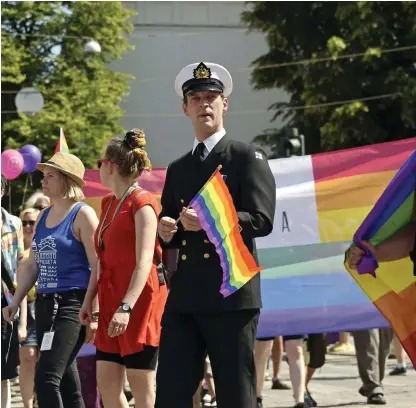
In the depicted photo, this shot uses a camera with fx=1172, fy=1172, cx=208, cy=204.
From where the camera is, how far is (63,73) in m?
41.1

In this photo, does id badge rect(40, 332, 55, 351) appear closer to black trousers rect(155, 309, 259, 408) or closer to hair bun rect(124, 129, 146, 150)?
hair bun rect(124, 129, 146, 150)

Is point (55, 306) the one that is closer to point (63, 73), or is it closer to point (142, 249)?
point (142, 249)

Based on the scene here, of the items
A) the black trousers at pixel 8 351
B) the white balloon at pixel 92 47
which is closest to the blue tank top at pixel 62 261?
the black trousers at pixel 8 351

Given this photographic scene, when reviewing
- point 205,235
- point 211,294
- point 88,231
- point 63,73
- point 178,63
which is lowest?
point 211,294

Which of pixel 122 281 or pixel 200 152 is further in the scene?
pixel 122 281

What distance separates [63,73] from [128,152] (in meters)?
35.3

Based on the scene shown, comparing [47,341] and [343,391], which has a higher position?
[47,341]

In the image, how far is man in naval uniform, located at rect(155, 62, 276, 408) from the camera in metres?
5.17

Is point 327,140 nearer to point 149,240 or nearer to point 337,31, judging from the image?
point 337,31

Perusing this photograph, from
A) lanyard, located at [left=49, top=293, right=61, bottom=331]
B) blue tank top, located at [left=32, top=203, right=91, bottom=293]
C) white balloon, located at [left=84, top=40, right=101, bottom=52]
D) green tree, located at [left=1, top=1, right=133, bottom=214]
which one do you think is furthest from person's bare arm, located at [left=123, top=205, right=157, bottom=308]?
white balloon, located at [left=84, top=40, right=101, bottom=52]

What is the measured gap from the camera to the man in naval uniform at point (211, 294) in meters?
5.17

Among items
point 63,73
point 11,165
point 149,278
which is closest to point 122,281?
point 149,278

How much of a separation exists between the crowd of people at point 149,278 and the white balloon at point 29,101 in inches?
978

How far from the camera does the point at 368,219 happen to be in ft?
18.1
